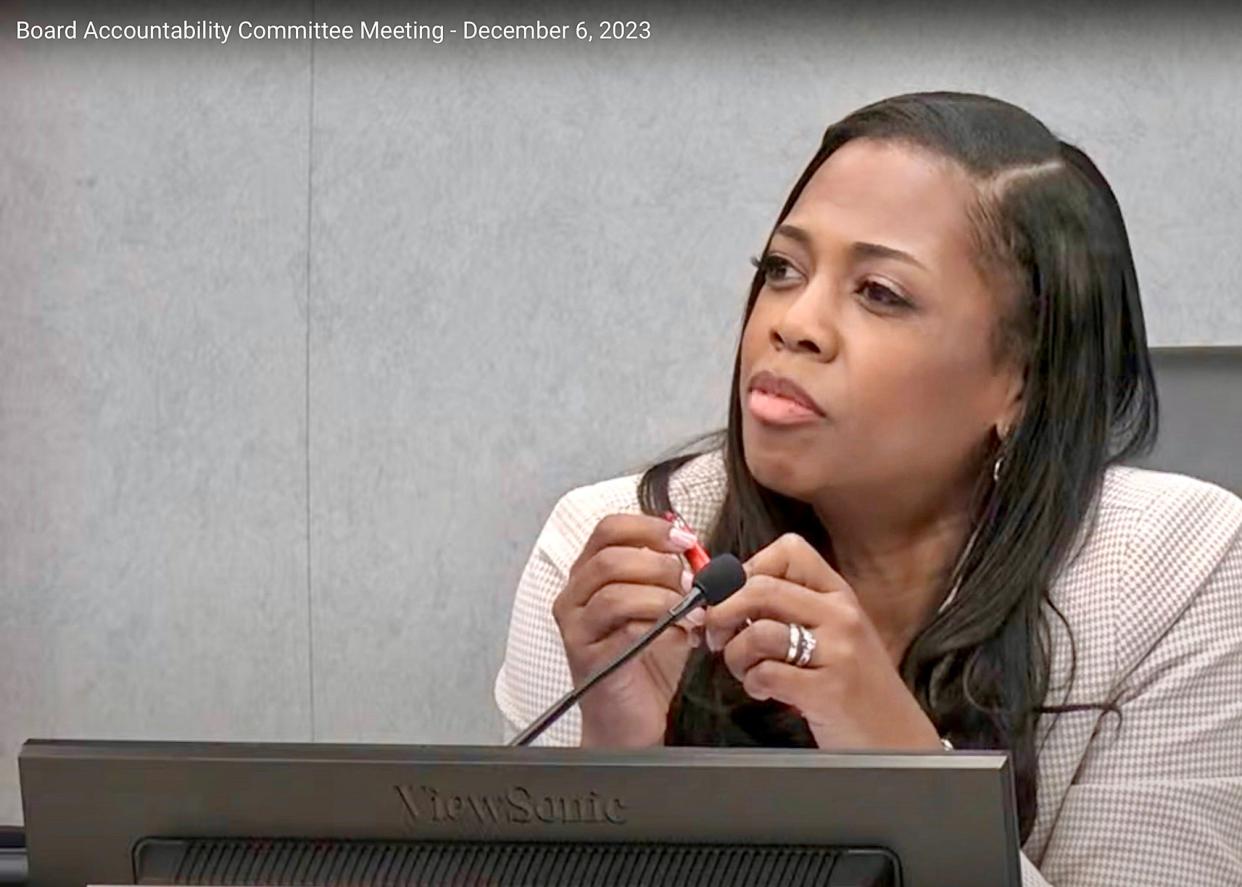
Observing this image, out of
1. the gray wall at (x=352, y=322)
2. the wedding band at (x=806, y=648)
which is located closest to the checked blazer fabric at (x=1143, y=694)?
the wedding band at (x=806, y=648)

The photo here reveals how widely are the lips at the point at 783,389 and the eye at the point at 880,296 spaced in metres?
0.08

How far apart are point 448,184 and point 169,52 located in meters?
0.35

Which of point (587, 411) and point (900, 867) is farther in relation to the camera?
point (587, 411)

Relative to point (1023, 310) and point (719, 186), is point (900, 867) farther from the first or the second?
point (719, 186)

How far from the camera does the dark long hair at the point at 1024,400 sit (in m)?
1.28

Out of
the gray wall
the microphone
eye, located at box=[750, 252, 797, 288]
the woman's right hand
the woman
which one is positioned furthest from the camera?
the gray wall

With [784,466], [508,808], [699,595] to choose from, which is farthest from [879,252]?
[508,808]

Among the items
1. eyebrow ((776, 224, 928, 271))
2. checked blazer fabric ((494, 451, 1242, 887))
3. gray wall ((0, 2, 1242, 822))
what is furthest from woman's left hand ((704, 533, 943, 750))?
gray wall ((0, 2, 1242, 822))

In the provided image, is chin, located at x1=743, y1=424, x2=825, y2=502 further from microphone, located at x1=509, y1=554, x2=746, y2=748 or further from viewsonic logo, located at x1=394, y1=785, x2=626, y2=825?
viewsonic logo, located at x1=394, y1=785, x2=626, y2=825

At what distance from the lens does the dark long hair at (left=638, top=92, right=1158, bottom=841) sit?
4.19 feet

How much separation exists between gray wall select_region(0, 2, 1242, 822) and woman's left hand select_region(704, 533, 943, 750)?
1.19m

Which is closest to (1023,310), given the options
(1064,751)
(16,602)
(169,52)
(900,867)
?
(1064,751)

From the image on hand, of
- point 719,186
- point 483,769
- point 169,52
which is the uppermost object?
point 169,52

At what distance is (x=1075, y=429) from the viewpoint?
4.40 ft
